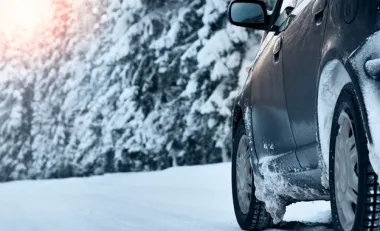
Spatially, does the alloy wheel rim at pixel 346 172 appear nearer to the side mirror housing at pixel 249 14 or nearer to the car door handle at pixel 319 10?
the car door handle at pixel 319 10

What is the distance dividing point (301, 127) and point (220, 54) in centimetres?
1739

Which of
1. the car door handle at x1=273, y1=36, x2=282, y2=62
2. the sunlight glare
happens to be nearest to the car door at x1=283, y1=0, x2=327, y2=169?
the car door handle at x1=273, y1=36, x2=282, y2=62

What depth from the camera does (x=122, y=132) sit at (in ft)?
88.1

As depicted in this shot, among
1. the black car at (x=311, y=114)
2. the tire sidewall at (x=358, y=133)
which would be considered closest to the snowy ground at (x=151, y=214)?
the black car at (x=311, y=114)

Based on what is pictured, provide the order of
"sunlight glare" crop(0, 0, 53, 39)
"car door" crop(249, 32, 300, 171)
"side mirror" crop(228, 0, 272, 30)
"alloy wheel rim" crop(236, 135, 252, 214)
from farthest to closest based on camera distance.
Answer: "sunlight glare" crop(0, 0, 53, 39)
"alloy wheel rim" crop(236, 135, 252, 214)
"side mirror" crop(228, 0, 272, 30)
"car door" crop(249, 32, 300, 171)

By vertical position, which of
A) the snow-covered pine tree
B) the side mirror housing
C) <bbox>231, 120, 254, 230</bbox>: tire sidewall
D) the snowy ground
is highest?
the snow-covered pine tree

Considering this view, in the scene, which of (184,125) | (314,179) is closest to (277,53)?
(314,179)

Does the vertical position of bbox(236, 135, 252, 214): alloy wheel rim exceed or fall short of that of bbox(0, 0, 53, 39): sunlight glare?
it falls short

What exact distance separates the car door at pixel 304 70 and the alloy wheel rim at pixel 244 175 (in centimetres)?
151

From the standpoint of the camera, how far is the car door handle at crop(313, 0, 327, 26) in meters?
3.36

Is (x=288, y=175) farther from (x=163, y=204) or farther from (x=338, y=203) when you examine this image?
(x=163, y=204)

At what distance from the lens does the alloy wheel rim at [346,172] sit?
9.84 feet

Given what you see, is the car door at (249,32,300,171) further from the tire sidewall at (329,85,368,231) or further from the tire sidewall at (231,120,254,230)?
the tire sidewall at (329,85,368,231)

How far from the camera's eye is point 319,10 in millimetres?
3428
